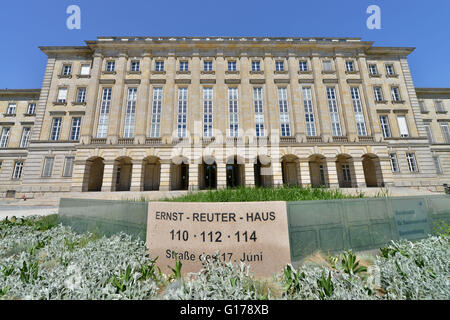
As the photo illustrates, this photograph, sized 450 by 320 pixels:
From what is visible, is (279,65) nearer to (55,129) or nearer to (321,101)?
(321,101)

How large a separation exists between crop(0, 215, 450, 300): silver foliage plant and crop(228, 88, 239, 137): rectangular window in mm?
16207

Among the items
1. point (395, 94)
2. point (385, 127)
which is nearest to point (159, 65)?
point (385, 127)

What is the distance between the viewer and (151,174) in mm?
19891

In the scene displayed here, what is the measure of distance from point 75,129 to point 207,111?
1596cm

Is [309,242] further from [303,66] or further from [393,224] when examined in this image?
[303,66]

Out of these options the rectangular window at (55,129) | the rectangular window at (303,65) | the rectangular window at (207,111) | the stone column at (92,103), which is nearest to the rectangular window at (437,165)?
the rectangular window at (303,65)

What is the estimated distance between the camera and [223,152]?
1838 cm

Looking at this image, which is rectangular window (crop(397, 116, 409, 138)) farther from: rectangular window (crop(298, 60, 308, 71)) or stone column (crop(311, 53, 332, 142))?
rectangular window (crop(298, 60, 308, 71))

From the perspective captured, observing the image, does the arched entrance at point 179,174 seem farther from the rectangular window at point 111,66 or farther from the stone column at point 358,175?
the stone column at point 358,175

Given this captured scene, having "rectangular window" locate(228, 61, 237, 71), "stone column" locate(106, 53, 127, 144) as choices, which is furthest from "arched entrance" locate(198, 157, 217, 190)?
"rectangular window" locate(228, 61, 237, 71)

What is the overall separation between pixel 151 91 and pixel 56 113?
38.9 ft
